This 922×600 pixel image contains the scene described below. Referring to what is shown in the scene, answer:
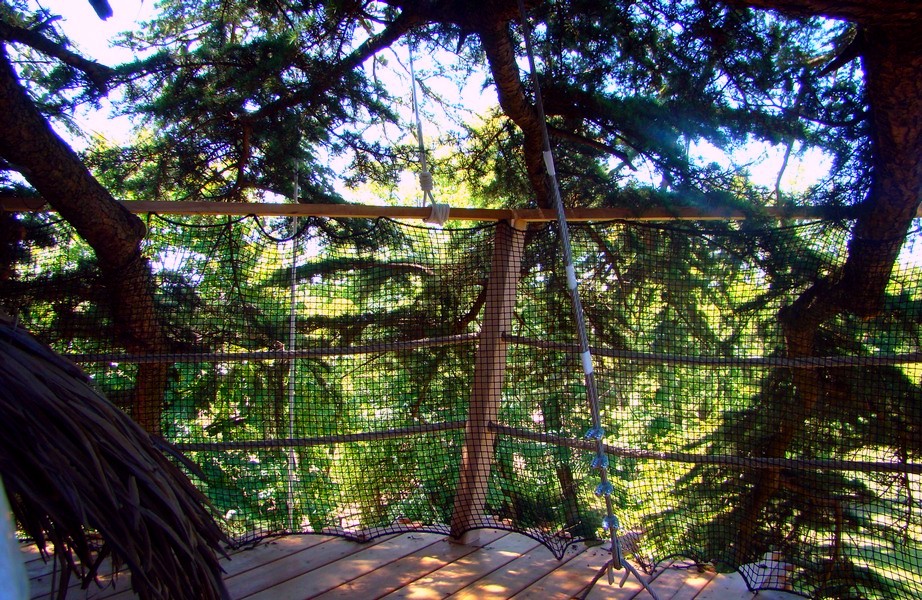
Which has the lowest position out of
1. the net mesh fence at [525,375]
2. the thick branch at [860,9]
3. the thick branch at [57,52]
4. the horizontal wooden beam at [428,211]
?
the net mesh fence at [525,375]

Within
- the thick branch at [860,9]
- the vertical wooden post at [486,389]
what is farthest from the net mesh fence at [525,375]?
the thick branch at [860,9]

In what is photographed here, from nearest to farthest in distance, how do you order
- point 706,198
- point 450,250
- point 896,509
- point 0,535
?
point 0,535
point 706,198
point 450,250
point 896,509

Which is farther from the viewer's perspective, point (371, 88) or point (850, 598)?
point (371, 88)

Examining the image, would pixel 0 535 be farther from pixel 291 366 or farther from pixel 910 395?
pixel 910 395

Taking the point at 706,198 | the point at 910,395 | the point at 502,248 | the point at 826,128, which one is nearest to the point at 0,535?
the point at 502,248

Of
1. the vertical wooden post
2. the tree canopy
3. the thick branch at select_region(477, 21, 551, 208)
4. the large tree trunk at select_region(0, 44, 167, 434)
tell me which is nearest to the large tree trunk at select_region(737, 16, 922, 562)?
the tree canopy

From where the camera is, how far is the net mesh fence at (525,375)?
2.53m

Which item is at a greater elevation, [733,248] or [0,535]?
[733,248]

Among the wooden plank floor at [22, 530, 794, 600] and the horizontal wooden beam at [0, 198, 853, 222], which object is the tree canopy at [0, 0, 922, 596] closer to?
the horizontal wooden beam at [0, 198, 853, 222]

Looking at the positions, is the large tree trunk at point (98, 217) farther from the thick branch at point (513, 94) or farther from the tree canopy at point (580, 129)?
the thick branch at point (513, 94)

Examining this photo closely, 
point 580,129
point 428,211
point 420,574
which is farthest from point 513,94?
point 420,574

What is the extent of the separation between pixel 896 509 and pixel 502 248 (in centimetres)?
206

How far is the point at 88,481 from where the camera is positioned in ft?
3.57

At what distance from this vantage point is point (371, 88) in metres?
3.09
